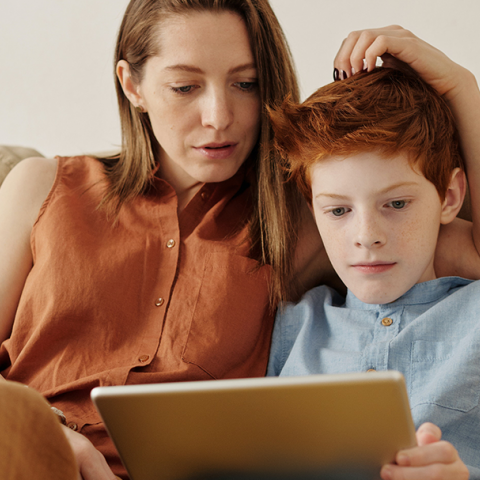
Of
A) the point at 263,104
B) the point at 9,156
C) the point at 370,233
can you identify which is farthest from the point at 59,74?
the point at 370,233

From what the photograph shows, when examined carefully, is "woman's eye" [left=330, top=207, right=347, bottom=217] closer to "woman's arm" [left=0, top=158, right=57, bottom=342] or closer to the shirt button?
the shirt button

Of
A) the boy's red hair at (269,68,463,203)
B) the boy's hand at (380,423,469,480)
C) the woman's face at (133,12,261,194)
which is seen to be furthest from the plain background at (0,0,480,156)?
the boy's hand at (380,423,469,480)

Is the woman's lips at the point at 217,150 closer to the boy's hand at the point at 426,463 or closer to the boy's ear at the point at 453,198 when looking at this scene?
the boy's ear at the point at 453,198

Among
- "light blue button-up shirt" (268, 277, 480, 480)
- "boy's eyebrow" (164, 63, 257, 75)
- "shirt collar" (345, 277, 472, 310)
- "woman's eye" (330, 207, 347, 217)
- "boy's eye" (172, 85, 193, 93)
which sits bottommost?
"light blue button-up shirt" (268, 277, 480, 480)

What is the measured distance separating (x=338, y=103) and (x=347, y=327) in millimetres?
428

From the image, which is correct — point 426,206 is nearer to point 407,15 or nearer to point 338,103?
point 338,103

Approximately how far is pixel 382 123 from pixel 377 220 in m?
0.17

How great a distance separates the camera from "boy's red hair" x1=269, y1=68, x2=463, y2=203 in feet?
3.26

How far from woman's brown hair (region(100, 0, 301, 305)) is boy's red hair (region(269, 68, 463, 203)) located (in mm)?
143

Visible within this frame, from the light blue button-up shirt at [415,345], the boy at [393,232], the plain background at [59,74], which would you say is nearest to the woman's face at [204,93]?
the boy at [393,232]

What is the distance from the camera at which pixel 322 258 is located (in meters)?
1.32

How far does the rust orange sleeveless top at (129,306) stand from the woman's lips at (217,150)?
0.13 meters

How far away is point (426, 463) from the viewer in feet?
2.22

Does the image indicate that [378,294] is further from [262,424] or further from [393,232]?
[262,424]
